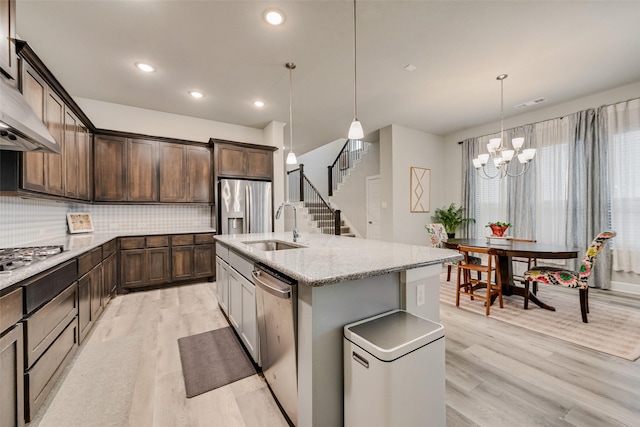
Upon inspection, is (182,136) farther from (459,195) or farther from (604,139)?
(604,139)

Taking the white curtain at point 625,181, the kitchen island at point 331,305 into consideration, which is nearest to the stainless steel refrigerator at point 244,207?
the kitchen island at point 331,305

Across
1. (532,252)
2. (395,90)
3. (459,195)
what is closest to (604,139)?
(459,195)

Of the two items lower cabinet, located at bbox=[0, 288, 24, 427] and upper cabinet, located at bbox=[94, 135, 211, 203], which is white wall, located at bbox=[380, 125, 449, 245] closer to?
upper cabinet, located at bbox=[94, 135, 211, 203]

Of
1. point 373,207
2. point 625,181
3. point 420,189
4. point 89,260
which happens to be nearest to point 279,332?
point 89,260

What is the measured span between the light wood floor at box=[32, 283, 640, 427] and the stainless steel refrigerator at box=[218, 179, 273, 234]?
1.97m

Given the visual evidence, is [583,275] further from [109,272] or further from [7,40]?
[109,272]

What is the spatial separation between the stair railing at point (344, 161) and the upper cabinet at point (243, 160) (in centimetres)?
344

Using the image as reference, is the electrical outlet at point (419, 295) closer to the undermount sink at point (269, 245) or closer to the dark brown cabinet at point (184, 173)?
the undermount sink at point (269, 245)

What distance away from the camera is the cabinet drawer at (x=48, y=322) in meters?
1.43

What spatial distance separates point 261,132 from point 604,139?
591 cm

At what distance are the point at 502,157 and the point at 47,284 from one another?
4875 mm

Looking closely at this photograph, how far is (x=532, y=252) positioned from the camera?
284cm

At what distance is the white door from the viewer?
22.7ft

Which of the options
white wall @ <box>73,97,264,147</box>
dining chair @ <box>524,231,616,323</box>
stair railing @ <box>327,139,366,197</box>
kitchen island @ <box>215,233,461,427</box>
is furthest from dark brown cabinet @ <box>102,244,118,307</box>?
stair railing @ <box>327,139,366,197</box>
